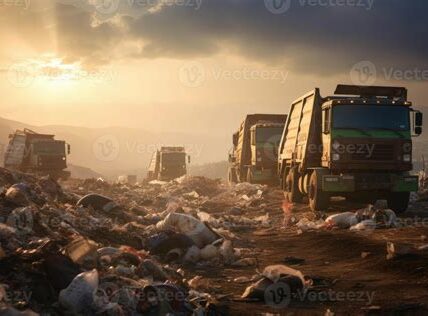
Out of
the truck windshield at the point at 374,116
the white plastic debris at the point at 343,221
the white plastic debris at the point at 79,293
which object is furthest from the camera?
the truck windshield at the point at 374,116

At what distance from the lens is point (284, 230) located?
11.6m

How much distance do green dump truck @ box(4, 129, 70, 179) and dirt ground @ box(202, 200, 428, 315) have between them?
2078 centimetres

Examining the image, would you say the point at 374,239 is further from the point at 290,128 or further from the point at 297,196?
the point at 290,128

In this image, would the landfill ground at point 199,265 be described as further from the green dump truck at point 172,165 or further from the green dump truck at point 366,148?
the green dump truck at point 172,165

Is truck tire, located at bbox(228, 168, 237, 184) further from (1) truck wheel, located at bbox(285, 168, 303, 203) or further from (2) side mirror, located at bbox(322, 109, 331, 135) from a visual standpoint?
(2) side mirror, located at bbox(322, 109, 331, 135)

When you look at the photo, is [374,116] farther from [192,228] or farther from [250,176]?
[250,176]

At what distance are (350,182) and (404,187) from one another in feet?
4.82

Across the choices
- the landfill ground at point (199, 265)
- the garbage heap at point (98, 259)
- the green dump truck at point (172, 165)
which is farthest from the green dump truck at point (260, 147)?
the green dump truck at point (172, 165)

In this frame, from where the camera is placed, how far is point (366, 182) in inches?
496

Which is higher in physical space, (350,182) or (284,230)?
(350,182)

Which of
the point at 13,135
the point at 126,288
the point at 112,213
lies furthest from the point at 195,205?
the point at 13,135

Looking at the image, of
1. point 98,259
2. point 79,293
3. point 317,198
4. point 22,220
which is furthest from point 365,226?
point 79,293

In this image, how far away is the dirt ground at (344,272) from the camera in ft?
17.0

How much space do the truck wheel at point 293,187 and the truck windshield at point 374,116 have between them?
11.1ft
